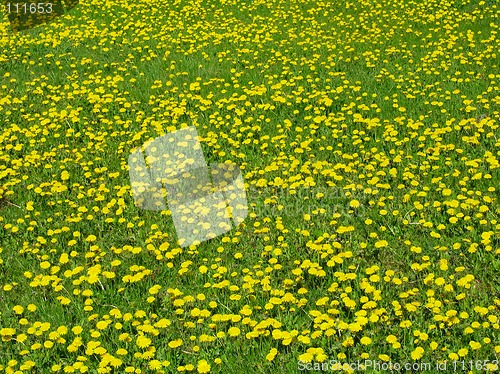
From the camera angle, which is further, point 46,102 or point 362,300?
point 46,102

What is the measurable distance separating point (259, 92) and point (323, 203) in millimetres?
2730

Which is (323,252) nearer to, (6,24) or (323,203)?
(323,203)

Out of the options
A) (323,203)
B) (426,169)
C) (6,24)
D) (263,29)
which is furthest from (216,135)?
(6,24)

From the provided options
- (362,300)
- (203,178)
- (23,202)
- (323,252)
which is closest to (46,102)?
(23,202)

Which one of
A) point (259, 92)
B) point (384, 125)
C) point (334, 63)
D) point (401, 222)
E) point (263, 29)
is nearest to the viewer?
point (401, 222)

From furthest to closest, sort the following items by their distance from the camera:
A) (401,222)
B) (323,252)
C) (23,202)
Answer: (23,202) → (401,222) → (323,252)

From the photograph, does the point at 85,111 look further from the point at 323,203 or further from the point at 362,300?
the point at 362,300

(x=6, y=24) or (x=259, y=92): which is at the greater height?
(x=259, y=92)

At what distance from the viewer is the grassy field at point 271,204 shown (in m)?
3.99

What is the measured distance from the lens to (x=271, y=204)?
5.68m

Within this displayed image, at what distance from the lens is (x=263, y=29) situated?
10383 mm

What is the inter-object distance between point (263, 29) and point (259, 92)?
2.98 metres

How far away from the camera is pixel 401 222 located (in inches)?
203

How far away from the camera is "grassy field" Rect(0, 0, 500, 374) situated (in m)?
3.99
